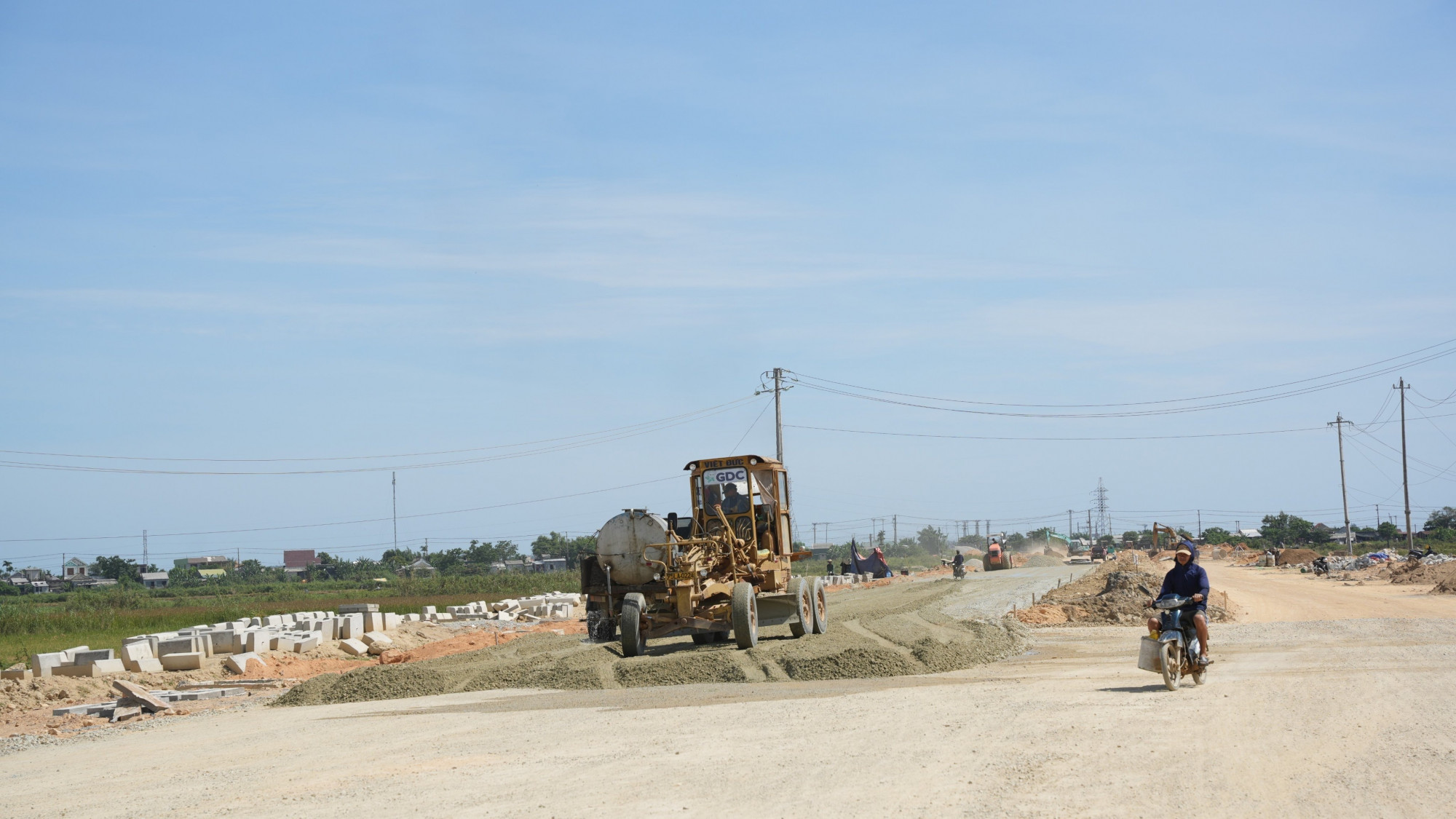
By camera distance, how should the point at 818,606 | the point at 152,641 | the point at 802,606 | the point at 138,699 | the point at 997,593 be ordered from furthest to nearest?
1. the point at 997,593
2. the point at 152,641
3. the point at 818,606
4. the point at 802,606
5. the point at 138,699

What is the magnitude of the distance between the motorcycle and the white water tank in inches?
356

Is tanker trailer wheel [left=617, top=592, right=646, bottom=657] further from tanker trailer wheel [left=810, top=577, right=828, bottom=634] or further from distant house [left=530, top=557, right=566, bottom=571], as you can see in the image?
distant house [left=530, top=557, right=566, bottom=571]

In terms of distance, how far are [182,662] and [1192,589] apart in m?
18.6

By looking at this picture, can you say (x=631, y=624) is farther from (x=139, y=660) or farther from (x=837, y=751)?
(x=139, y=660)

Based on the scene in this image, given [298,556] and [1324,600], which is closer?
[1324,600]

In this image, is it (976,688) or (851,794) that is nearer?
(851,794)

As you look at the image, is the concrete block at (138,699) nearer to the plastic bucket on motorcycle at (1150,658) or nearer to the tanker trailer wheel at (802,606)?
the tanker trailer wheel at (802,606)

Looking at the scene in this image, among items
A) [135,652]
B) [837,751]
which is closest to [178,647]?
[135,652]

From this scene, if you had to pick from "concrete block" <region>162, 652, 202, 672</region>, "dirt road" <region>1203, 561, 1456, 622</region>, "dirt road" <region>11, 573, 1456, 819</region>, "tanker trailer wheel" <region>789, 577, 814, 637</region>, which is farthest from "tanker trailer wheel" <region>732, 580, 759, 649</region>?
"dirt road" <region>1203, 561, 1456, 622</region>

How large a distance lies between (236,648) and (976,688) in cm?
1732

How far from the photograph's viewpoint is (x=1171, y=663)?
13.3 m

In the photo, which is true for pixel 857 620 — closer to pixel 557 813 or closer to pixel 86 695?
pixel 86 695

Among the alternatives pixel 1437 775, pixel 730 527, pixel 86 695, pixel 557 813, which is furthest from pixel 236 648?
pixel 1437 775

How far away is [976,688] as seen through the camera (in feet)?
47.6
